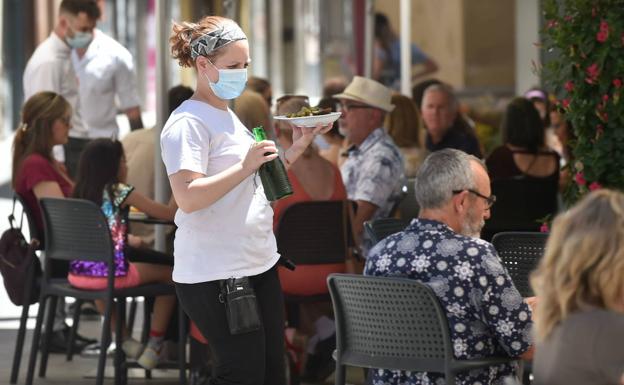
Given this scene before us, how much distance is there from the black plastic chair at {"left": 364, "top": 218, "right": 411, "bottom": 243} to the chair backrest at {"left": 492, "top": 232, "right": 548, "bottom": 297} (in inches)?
19.3

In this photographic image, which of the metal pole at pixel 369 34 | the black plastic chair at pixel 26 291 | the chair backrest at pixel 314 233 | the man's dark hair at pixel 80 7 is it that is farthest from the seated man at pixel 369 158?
the metal pole at pixel 369 34

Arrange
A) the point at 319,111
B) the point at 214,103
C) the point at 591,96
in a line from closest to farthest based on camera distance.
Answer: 1. the point at 214,103
2. the point at 319,111
3. the point at 591,96

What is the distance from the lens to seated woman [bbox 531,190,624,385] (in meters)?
3.10

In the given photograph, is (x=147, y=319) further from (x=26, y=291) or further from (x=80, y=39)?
(x=80, y=39)

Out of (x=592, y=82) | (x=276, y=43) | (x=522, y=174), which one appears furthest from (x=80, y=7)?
(x=276, y=43)

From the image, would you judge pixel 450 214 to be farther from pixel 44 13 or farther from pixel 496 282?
pixel 44 13

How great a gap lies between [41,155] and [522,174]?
2.70 metres

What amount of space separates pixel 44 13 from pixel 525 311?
31789 millimetres

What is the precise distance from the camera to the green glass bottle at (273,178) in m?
4.52

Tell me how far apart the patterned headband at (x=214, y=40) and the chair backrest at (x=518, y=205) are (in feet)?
10.8

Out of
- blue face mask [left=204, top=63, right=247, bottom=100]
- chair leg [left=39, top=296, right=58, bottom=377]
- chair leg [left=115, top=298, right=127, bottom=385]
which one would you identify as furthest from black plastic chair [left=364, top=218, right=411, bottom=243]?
chair leg [left=39, top=296, right=58, bottom=377]

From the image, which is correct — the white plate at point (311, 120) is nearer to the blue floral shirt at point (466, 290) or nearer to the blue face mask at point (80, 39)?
the blue floral shirt at point (466, 290)

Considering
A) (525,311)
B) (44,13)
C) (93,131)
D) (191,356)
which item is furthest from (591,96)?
(44,13)

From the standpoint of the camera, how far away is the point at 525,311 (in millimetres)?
4266
